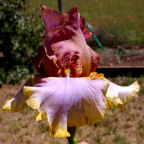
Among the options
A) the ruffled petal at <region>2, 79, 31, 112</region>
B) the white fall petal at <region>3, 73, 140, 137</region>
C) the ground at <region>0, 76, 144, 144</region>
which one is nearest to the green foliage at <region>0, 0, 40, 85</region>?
the ground at <region>0, 76, 144, 144</region>

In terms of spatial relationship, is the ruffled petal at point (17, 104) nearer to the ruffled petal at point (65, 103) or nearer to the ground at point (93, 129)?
the ruffled petal at point (65, 103)

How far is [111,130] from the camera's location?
2.05 m

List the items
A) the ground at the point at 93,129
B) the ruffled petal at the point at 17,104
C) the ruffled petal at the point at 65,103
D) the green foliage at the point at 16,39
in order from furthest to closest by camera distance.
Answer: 1. the green foliage at the point at 16,39
2. the ground at the point at 93,129
3. the ruffled petal at the point at 17,104
4. the ruffled petal at the point at 65,103

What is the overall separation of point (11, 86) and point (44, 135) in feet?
3.75

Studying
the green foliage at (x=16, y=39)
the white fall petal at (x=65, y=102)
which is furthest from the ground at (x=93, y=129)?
the white fall petal at (x=65, y=102)

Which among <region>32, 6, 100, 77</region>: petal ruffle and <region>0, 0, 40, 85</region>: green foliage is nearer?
<region>32, 6, 100, 77</region>: petal ruffle

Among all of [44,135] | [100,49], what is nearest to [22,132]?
[44,135]

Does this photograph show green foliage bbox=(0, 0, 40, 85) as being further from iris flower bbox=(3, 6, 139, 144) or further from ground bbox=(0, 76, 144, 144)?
iris flower bbox=(3, 6, 139, 144)

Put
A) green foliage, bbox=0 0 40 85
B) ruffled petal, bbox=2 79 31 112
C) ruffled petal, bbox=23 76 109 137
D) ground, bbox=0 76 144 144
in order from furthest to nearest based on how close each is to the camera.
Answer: green foliage, bbox=0 0 40 85, ground, bbox=0 76 144 144, ruffled petal, bbox=2 79 31 112, ruffled petal, bbox=23 76 109 137

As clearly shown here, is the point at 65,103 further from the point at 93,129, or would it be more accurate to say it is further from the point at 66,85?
the point at 93,129

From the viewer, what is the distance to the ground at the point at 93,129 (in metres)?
1.96

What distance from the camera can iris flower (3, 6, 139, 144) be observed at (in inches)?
20.6

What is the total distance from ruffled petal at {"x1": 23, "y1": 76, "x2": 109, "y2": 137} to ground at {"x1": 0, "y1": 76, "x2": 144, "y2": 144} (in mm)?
1478

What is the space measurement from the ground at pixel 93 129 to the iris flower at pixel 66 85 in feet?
4.56
